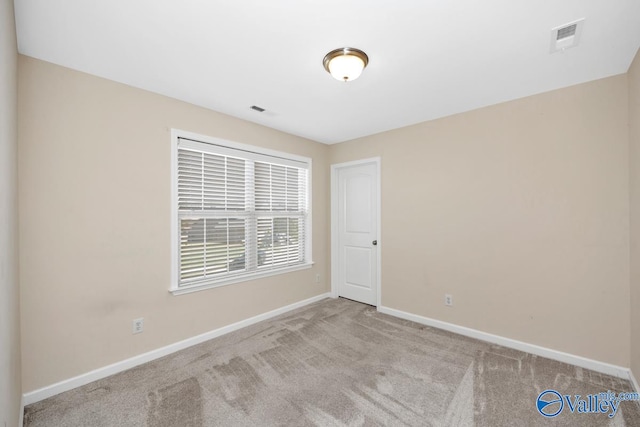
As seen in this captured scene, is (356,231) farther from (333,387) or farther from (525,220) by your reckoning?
(333,387)

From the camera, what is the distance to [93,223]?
2244 mm

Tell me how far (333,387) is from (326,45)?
2522 millimetres

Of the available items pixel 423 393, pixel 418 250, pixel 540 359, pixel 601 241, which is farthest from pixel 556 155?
pixel 423 393

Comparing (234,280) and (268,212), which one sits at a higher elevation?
(268,212)

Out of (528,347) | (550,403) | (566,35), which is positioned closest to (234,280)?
(550,403)

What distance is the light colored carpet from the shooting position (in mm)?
1830

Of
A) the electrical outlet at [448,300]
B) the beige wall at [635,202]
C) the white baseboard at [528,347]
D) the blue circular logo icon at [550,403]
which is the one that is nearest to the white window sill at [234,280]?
the white baseboard at [528,347]

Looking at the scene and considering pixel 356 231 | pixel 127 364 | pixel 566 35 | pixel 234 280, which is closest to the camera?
pixel 566 35

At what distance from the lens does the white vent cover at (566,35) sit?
1.68 meters

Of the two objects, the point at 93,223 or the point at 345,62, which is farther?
the point at 93,223

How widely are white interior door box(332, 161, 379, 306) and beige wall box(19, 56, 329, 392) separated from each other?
6.95ft

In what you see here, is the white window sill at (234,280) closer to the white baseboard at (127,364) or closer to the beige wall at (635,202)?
the white baseboard at (127,364)

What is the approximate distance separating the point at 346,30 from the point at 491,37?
0.96 meters

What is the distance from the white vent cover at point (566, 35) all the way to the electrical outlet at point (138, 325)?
3.83 m
